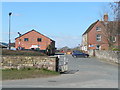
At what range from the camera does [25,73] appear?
18.8 meters

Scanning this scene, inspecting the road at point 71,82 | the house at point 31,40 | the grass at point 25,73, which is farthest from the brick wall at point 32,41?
the road at point 71,82

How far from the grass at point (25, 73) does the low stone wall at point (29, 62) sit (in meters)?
0.57

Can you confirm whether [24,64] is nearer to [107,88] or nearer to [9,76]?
[9,76]

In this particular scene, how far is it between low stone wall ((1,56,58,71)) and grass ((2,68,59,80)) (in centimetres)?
57

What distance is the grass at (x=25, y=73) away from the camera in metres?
17.2

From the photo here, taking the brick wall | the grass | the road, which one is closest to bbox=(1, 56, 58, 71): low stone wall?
the grass

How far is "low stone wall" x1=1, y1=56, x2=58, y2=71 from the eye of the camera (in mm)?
21156

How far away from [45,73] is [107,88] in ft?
22.7

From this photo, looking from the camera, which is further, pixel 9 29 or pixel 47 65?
pixel 9 29

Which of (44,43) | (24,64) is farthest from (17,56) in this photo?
(44,43)

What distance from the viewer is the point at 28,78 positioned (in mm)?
17266

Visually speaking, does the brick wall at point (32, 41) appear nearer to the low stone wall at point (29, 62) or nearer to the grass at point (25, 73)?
the low stone wall at point (29, 62)

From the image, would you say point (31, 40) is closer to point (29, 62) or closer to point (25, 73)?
point (29, 62)

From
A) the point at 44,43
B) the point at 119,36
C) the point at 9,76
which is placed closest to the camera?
the point at 9,76
